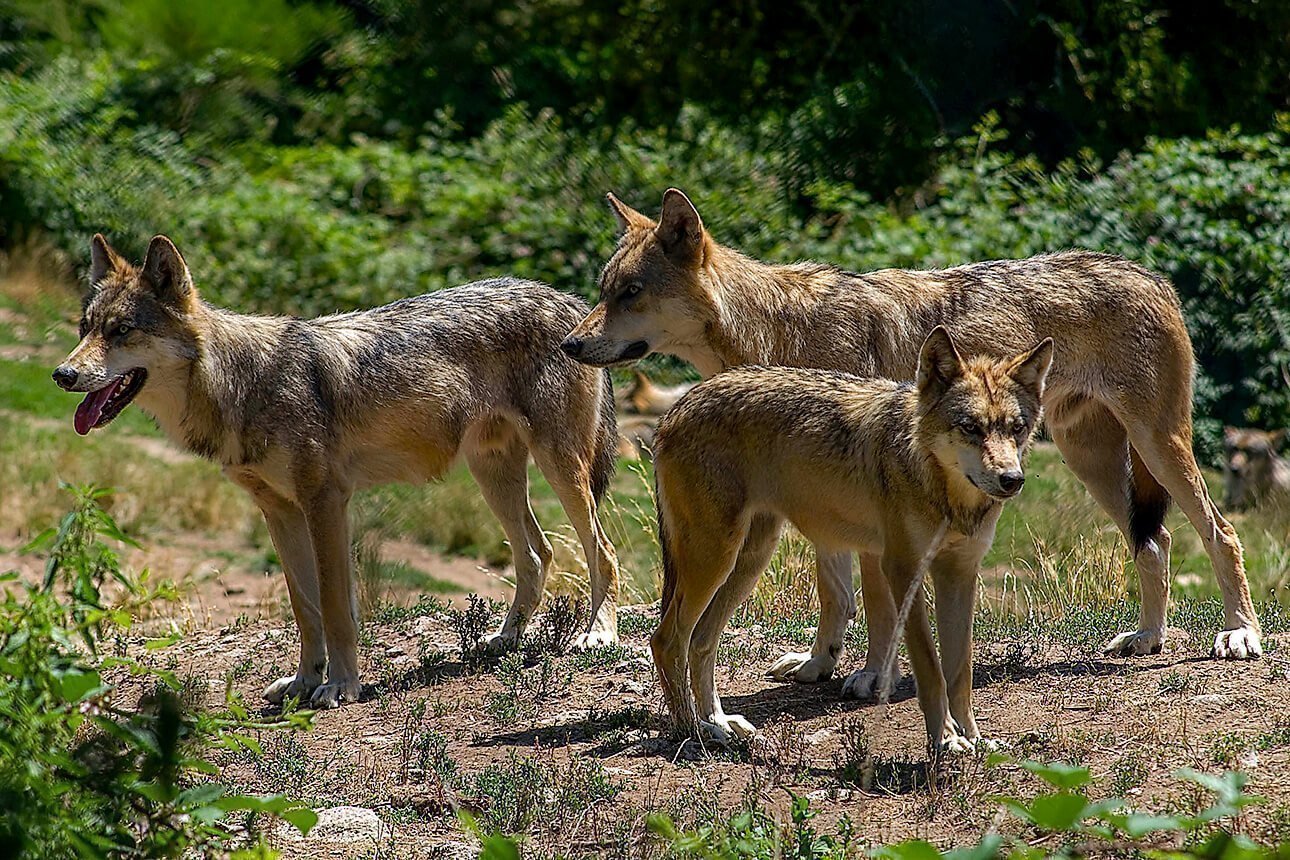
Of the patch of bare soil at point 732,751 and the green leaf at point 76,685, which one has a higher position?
the green leaf at point 76,685

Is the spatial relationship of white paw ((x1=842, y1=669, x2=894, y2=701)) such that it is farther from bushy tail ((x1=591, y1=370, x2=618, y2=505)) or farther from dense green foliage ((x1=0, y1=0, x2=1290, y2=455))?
dense green foliage ((x1=0, y1=0, x2=1290, y2=455))

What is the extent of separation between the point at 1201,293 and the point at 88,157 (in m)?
12.2

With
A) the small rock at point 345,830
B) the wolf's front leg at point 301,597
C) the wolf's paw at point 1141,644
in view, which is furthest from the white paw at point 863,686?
the wolf's front leg at point 301,597

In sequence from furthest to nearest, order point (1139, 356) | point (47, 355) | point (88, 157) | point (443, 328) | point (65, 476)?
1. point (88, 157)
2. point (47, 355)
3. point (65, 476)
4. point (443, 328)
5. point (1139, 356)

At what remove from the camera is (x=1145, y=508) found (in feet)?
25.0

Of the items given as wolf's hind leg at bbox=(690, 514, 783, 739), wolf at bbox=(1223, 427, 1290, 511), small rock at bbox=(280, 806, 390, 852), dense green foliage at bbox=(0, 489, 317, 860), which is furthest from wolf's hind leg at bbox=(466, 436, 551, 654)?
→ wolf at bbox=(1223, 427, 1290, 511)

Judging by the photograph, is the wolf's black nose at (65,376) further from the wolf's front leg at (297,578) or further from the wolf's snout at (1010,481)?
the wolf's snout at (1010,481)

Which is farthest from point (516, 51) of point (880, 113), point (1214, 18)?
point (1214, 18)

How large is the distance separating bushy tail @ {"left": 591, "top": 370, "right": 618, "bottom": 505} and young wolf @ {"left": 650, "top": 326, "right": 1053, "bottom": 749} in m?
1.94

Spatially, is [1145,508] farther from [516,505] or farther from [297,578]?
[297,578]

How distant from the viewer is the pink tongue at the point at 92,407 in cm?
733

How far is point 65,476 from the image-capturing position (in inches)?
518

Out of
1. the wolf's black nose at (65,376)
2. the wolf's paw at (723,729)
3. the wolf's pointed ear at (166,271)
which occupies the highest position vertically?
the wolf's pointed ear at (166,271)

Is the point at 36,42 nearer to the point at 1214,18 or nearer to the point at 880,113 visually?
the point at 880,113
